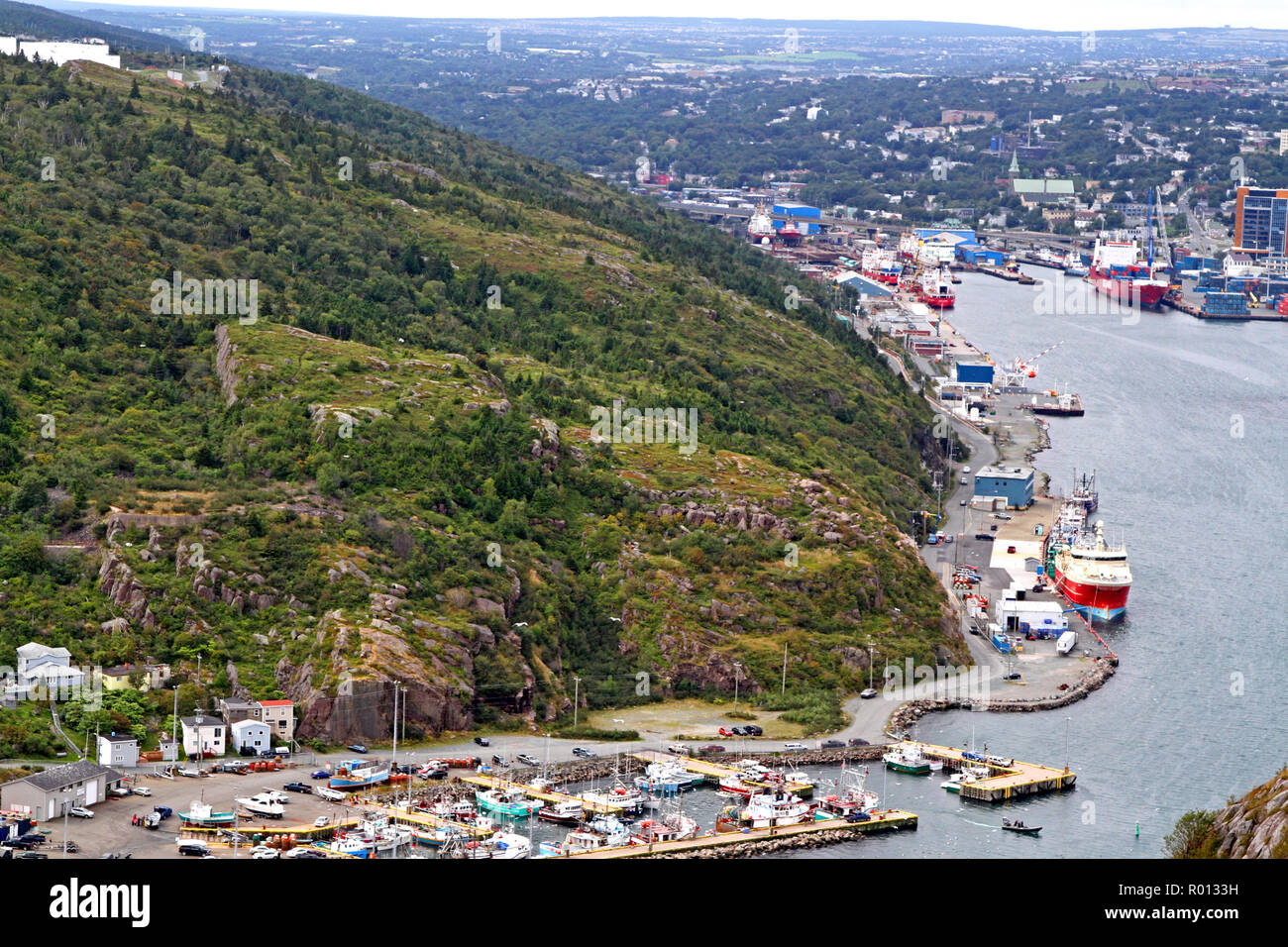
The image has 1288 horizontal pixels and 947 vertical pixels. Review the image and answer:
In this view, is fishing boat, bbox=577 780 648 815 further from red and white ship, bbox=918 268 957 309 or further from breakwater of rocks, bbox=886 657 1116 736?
red and white ship, bbox=918 268 957 309

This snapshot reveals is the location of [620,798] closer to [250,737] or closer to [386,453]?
[250,737]

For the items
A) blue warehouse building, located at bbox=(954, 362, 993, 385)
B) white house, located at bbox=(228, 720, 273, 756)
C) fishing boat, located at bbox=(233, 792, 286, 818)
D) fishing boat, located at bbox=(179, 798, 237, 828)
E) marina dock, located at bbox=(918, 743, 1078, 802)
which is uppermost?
fishing boat, located at bbox=(179, 798, 237, 828)

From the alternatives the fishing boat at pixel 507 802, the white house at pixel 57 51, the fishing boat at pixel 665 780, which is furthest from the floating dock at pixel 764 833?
the white house at pixel 57 51

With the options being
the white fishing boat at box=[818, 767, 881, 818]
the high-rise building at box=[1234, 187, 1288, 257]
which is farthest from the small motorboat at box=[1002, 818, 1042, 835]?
the high-rise building at box=[1234, 187, 1288, 257]

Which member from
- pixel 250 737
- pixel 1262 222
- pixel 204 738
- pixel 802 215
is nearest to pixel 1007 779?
pixel 250 737

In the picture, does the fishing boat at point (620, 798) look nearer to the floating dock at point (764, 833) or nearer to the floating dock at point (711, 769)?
the floating dock at point (764, 833)

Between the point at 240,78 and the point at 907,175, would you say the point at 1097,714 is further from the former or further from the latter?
the point at 907,175

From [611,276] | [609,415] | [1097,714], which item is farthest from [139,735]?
[611,276]
